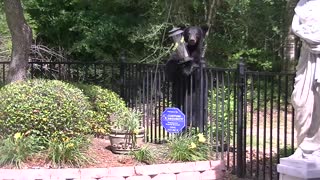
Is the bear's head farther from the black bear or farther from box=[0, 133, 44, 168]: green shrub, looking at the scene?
box=[0, 133, 44, 168]: green shrub

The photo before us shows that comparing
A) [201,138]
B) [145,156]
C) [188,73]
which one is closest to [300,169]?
[201,138]

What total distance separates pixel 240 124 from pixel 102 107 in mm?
2955

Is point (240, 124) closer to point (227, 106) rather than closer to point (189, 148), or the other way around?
point (189, 148)

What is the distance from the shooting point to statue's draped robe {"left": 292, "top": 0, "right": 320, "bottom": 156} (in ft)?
17.7

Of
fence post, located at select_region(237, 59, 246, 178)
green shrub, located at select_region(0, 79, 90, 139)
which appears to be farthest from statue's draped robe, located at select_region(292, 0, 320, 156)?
green shrub, located at select_region(0, 79, 90, 139)

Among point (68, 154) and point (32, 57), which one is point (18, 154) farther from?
point (32, 57)

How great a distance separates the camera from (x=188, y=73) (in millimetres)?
8680

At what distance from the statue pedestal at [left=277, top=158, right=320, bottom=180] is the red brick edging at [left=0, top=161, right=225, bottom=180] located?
204 centimetres

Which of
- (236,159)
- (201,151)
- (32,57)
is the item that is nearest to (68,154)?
(201,151)

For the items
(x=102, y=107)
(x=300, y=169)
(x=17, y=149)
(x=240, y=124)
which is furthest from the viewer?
(x=102, y=107)

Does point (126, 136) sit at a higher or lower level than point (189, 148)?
higher

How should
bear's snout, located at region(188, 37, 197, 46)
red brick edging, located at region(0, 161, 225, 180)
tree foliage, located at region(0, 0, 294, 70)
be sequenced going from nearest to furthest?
red brick edging, located at region(0, 161, 225, 180) < bear's snout, located at region(188, 37, 197, 46) < tree foliage, located at region(0, 0, 294, 70)

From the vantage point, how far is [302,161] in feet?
17.7

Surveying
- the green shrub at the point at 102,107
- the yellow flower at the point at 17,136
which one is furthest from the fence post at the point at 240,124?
the yellow flower at the point at 17,136
